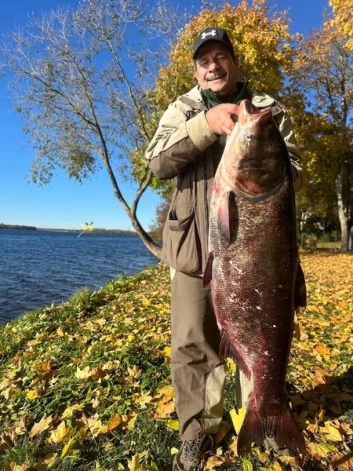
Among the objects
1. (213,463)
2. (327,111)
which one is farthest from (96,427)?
(327,111)

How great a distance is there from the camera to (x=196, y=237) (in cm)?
285

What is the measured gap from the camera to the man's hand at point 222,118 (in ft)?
7.67

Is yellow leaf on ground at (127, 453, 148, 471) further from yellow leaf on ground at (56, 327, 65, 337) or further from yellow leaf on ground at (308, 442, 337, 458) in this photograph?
yellow leaf on ground at (56, 327, 65, 337)

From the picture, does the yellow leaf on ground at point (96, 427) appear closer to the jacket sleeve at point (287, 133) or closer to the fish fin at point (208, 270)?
the fish fin at point (208, 270)

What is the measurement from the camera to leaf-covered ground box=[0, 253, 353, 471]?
322 cm

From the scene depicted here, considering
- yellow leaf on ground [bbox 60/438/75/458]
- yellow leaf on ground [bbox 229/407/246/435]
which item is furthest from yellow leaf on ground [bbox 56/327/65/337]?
yellow leaf on ground [bbox 229/407/246/435]

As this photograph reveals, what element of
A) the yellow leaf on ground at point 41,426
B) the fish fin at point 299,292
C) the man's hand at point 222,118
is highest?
the man's hand at point 222,118

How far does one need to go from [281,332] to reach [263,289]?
315 mm

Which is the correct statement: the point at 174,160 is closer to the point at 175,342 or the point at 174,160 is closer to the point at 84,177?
Result: the point at 175,342

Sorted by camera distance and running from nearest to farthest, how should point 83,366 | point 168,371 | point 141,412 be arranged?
1. point 141,412
2. point 168,371
3. point 83,366

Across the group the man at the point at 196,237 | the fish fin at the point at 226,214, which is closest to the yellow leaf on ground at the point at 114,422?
the man at the point at 196,237

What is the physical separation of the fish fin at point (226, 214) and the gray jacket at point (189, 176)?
1.53 ft

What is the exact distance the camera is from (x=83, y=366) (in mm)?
5113

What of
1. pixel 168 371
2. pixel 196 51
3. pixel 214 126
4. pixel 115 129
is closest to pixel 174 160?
pixel 214 126
